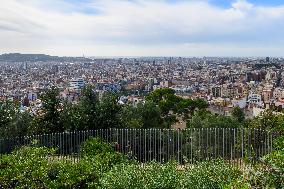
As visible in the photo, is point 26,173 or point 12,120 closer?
point 26,173

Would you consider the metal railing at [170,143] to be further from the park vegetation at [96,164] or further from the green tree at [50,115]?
the green tree at [50,115]

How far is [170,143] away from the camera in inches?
481

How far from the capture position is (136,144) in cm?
1267

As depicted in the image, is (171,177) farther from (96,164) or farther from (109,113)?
(109,113)

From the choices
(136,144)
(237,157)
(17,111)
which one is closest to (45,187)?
(136,144)

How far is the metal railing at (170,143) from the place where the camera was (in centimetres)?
1150

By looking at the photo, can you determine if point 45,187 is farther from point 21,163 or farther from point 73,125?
point 73,125

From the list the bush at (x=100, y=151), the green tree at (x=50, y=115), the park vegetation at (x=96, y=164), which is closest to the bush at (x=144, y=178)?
the park vegetation at (x=96, y=164)

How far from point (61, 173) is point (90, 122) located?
614 centimetres

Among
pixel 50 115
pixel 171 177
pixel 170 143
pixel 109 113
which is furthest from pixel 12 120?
pixel 171 177

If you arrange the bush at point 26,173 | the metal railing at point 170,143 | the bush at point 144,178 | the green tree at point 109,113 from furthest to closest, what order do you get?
the green tree at point 109,113 → the metal railing at point 170,143 → the bush at point 26,173 → the bush at point 144,178

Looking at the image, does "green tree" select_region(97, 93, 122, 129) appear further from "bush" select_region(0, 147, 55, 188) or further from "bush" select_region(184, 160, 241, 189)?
"bush" select_region(184, 160, 241, 189)

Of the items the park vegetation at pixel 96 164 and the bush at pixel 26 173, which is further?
the bush at pixel 26 173

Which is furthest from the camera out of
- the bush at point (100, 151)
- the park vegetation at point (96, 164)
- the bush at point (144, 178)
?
the bush at point (100, 151)
